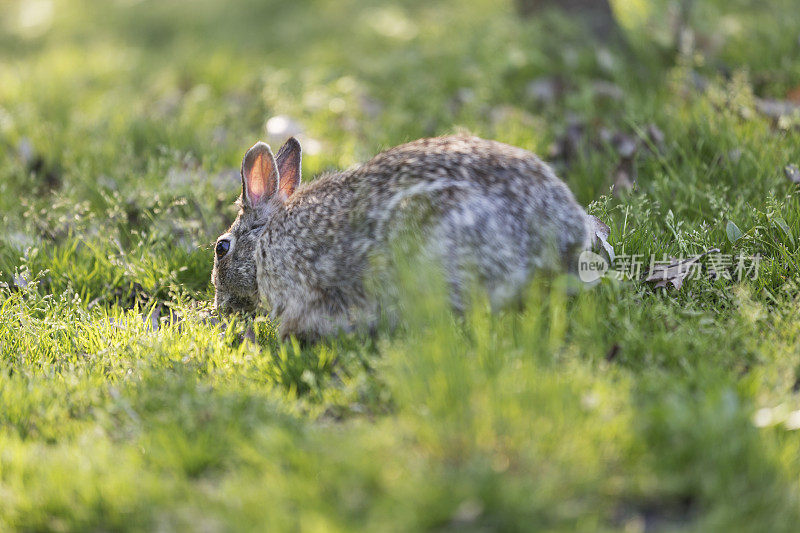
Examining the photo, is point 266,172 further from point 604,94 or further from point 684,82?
point 684,82

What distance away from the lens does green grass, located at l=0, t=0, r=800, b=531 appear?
294cm

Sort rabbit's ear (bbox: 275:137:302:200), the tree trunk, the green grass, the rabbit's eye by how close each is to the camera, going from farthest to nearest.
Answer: the tree trunk < rabbit's ear (bbox: 275:137:302:200) < the rabbit's eye < the green grass

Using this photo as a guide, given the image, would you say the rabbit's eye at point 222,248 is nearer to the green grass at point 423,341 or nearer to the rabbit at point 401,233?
the rabbit at point 401,233

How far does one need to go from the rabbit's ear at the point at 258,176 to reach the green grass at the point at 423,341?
1.93ft

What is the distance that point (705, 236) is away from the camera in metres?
4.82

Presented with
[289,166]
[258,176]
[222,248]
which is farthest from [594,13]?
[222,248]

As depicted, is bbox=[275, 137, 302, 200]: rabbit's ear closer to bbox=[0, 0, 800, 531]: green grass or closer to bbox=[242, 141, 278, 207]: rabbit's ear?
bbox=[242, 141, 278, 207]: rabbit's ear

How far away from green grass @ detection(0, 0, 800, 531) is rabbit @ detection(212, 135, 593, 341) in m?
0.23

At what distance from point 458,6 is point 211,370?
876 cm

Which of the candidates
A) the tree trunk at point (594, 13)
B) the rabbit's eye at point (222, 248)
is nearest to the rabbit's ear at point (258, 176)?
the rabbit's eye at point (222, 248)

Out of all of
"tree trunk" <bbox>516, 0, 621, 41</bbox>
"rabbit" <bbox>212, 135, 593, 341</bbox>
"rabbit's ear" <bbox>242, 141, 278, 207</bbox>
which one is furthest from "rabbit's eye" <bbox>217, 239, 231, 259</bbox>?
"tree trunk" <bbox>516, 0, 621, 41</bbox>

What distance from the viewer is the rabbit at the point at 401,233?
13.6 ft

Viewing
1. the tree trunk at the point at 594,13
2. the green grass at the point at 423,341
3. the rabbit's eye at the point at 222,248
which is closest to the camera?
the green grass at the point at 423,341

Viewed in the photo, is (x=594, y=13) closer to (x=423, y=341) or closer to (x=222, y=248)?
(x=222, y=248)
